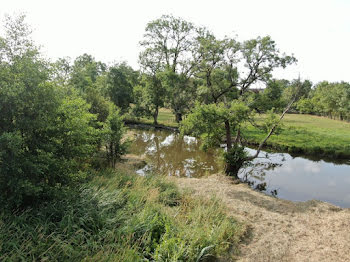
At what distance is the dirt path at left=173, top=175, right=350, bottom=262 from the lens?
6715mm

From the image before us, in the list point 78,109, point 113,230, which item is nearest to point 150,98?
point 78,109

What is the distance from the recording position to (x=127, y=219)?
6.88m

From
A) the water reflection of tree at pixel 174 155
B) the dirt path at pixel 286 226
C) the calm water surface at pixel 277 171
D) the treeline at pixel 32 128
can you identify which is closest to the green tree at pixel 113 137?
the calm water surface at pixel 277 171

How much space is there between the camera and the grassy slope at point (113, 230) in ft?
16.7

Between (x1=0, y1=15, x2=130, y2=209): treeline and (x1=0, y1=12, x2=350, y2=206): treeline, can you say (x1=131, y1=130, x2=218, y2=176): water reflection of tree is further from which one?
(x1=0, y1=15, x2=130, y2=209): treeline

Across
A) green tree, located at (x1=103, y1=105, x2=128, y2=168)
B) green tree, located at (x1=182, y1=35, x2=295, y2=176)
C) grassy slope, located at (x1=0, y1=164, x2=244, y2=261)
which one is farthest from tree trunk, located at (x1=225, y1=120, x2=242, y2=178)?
green tree, located at (x1=103, y1=105, x2=128, y2=168)

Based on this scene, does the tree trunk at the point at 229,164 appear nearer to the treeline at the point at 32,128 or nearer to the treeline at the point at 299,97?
the treeline at the point at 299,97

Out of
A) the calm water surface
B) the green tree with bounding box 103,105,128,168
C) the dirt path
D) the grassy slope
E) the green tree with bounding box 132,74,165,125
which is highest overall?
the green tree with bounding box 132,74,165,125

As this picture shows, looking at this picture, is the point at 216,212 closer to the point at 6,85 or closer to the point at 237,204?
the point at 237,204

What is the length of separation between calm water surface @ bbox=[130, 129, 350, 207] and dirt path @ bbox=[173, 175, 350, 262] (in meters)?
3.16

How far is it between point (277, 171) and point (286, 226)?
10.2m

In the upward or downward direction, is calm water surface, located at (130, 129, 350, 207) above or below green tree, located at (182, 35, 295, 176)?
below

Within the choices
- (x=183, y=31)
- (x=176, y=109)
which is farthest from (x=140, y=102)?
(x=183, y=31)

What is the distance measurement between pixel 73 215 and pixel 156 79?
107ft
